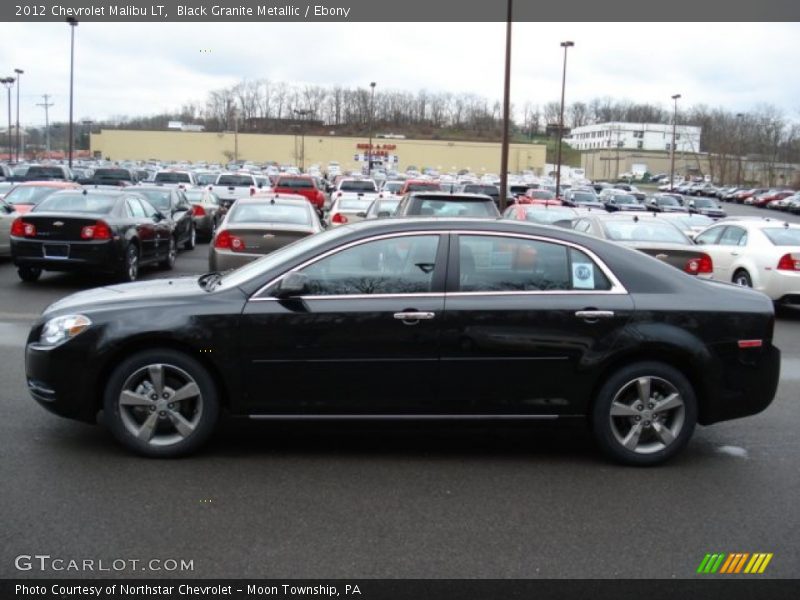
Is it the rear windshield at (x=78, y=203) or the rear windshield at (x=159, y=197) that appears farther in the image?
the rear windshield at (x=159, y=197)

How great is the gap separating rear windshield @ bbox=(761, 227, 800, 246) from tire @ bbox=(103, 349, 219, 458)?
1088cm

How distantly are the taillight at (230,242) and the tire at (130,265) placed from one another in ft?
7.01

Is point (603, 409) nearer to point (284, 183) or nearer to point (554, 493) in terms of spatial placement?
point (554, 493)

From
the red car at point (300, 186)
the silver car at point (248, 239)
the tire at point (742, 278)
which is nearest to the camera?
the silver car at point (248, 239)

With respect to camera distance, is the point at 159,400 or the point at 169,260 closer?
the point at 159,400

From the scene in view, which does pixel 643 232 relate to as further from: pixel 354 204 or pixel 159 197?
pixel 159 197

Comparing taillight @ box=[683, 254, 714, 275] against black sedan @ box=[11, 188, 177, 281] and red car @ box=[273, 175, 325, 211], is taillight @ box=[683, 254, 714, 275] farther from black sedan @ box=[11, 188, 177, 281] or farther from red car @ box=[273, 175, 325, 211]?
red car @ box=[273, 175, 325, 211]

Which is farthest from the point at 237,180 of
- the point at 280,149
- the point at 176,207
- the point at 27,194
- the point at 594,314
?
the point at 280,149

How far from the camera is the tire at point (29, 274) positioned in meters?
13.7

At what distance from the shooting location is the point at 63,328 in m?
5.39

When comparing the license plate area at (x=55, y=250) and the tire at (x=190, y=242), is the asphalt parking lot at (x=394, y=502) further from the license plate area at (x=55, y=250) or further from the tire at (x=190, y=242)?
the tire at (x=190, y=242)

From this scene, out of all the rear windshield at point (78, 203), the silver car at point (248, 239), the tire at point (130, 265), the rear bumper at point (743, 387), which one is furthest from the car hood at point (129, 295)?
the rear windshield at point (78, 203)

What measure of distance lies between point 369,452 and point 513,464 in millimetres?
976

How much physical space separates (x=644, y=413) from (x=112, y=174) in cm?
3583
